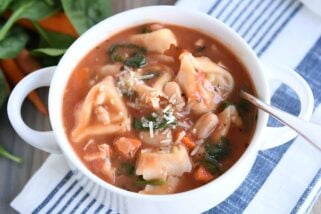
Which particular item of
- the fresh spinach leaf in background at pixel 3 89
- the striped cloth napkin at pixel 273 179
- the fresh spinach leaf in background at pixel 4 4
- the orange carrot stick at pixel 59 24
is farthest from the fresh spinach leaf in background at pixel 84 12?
the striped cloth napkin at pixel 273 179

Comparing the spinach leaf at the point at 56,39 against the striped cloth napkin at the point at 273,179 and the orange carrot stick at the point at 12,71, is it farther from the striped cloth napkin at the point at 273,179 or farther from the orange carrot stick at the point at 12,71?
the striped cloth napkin at the point at 273,179

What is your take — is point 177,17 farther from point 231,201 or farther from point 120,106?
point 231,201

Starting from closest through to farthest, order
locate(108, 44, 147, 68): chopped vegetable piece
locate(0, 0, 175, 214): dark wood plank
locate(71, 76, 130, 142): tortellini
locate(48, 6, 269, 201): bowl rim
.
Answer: locate(48, 6, 269, 201): bowl rim, locate(71, 76, 130, 142): tortellini, locate(108, 44, 147, 68): chopped vegetable piece, locate(0, 0, 175, 214): dark wood plank

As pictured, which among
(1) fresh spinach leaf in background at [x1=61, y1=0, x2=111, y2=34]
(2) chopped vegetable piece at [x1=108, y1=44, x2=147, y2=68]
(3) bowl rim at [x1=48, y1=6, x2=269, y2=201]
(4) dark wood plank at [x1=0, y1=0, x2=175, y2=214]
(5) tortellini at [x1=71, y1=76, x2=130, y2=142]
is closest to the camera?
(3) bowl rim at [x1=48, y1=6, x2=269, y2=201]

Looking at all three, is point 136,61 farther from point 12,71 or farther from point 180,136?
point 12,71

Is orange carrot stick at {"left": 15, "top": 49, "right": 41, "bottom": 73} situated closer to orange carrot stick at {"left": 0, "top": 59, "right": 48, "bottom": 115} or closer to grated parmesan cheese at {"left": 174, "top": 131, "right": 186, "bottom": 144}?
orange carrot stick at {"left": 0, "top": 59, "right": 48, "bottom": 115}

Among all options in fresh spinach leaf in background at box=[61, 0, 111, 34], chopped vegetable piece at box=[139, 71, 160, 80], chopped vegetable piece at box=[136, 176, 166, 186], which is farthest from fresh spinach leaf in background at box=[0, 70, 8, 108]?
chopped vegetable piece at box=[136, 176, 166, 186]

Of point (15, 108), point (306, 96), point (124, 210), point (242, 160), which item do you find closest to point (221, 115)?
point (242, 160)
